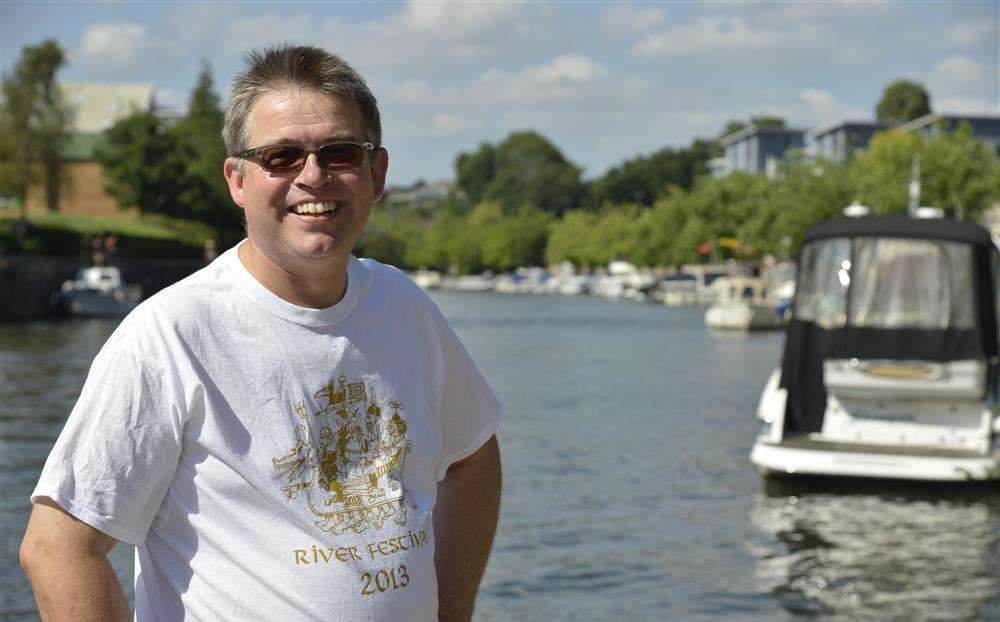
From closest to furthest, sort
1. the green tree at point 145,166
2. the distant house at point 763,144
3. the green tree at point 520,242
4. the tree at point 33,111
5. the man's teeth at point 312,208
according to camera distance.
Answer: the man's teeth at point 312,208 < the tree at point 33,111 < the green tree at point 145,166 < the distant house at point 763,144 < the green tree at point 520,242

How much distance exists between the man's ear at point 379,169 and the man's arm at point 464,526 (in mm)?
625

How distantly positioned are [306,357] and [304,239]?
0.76 ft

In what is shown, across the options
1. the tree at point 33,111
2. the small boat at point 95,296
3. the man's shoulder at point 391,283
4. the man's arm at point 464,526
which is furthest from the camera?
the tree at point 33,111

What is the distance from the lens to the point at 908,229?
618 inches

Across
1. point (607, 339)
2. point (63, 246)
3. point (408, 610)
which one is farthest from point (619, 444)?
point (63, 246)

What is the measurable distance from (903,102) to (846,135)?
1557 inches

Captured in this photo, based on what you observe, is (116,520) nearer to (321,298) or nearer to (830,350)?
(321,298)

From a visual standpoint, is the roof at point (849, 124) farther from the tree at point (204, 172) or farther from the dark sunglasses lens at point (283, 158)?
the dark sunglasses lens at point (283, 158)

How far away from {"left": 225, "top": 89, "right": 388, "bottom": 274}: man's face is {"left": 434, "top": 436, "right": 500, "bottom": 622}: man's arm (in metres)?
0.64

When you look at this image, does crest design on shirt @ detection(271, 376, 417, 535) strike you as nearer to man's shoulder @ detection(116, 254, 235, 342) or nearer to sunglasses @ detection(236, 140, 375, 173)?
man's shoulder @ detection(116, 254, 235, 342)

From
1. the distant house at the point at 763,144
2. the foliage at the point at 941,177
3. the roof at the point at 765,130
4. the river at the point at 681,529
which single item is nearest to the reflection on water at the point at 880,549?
the river at the point at 681,529

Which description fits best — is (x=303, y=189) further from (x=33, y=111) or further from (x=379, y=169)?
(x=33, y=111)

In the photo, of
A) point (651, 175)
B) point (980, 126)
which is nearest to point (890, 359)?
point (980, 126)

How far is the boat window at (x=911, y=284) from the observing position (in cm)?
1566
